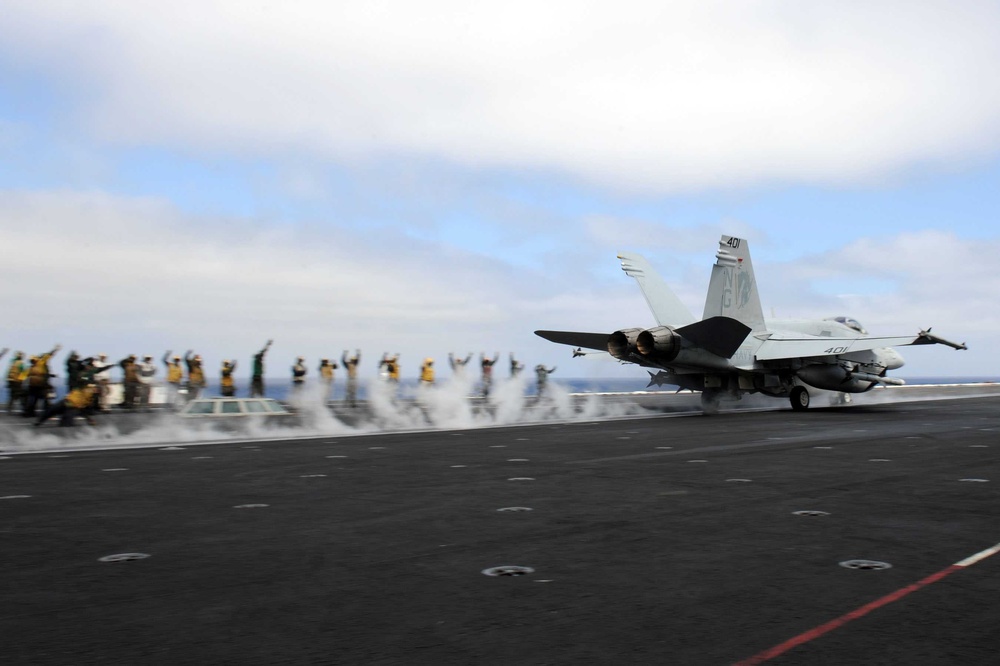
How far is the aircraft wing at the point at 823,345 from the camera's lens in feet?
96.6

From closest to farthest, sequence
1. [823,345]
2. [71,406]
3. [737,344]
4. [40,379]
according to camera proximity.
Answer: [71,406]
[40,379]
[737,344]
[823,345]

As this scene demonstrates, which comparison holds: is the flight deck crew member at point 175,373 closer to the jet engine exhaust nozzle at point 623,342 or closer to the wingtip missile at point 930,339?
the jet engine exhaust nozzle at point 623,342

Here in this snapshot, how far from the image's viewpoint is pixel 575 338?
93.9 ft

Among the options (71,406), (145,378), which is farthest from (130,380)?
(71,406)

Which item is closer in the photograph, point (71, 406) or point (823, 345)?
point (71, 406)

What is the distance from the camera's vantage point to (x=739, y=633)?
512cm

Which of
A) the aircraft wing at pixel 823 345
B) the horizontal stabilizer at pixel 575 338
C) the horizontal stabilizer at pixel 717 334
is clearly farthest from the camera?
the aircraft wing at pixel 823 345

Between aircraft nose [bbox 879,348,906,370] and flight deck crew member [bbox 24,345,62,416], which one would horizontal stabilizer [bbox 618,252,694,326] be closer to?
aircraft nose [bbox 879,348,906,370]

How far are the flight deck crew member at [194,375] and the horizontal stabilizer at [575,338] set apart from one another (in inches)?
484

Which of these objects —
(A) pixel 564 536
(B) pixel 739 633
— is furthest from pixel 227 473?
(B) pixel 739 633

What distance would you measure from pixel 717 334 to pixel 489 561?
70.4ft

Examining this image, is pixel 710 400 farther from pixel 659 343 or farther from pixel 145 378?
pixel 145 378

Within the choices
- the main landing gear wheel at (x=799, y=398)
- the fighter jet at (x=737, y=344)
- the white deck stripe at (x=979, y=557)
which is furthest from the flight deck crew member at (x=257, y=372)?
the white deck stripe at (x=979, y=557)

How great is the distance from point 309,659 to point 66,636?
1.56 metres
